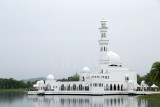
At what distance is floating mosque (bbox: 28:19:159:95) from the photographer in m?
87.1

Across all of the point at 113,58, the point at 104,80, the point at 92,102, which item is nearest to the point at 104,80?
the point at 104,80

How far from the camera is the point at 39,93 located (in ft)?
290

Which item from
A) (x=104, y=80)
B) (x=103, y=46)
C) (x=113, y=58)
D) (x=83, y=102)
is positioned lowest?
(x=83, y=102)

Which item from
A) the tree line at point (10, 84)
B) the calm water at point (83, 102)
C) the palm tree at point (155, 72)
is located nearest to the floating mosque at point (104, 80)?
the palm tree at point (155, 72)

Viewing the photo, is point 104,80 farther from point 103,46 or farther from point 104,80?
point 103,46

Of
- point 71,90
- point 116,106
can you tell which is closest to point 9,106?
point 116,106

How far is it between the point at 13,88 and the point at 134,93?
2643 inches

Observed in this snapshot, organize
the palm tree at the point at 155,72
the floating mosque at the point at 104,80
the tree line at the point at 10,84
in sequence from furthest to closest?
the tree line at the point at 10,84 < the floating mosque at the point at 104,80 < the palm tree at the point at 155,72

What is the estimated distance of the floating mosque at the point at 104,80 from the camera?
3428 inches

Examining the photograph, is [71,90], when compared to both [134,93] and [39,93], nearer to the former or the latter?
[39,93]

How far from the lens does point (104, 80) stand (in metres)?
89.6

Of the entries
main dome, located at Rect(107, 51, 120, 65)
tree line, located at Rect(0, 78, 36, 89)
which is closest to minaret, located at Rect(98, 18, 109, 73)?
Answer: main dome, located at Rect(107, 51, 120, 65)

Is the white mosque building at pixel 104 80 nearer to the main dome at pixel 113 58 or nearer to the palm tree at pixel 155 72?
the main dome at pixel 113 58

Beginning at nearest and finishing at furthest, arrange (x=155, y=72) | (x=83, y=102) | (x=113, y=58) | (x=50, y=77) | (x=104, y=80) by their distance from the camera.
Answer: (x=83, y=102) < (x=155, y=72) < (x=104, y=80) < (x=50, y=77) < (x=113, y=58)
